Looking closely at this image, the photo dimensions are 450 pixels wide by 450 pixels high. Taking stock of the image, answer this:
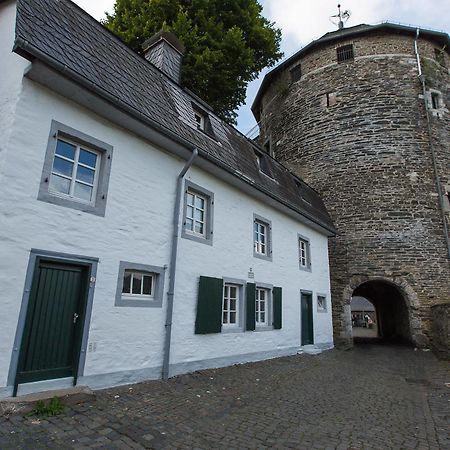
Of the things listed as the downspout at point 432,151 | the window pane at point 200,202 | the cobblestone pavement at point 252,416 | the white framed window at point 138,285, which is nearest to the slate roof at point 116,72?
the window pane at point 200,202

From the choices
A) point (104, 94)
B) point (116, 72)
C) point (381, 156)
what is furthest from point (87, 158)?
point (381, 156)

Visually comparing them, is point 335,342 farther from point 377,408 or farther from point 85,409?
point 85,409

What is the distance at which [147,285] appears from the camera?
629cm

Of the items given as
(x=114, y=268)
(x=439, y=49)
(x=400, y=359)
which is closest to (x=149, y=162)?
(x=114, y=268)

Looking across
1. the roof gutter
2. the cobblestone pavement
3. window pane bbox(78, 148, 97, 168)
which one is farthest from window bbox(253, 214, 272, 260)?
window pane bbox(78, 148, 97, 168)

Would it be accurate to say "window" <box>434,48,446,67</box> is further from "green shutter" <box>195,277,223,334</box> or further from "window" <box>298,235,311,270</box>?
"green shutter" <box>195,277,223,334</box>

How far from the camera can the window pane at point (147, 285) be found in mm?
6230

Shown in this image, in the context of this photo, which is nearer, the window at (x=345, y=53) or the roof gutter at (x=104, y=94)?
the roof gutter at (x=104, y=94)

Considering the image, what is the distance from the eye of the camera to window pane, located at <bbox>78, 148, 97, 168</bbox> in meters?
5.64

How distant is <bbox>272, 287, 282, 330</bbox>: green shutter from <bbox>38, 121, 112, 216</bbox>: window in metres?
5.84

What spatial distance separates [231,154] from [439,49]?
15.1 m

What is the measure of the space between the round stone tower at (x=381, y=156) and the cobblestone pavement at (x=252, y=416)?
7.06 metres

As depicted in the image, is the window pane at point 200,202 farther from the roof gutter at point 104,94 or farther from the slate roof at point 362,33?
the slate roof at point 362,33

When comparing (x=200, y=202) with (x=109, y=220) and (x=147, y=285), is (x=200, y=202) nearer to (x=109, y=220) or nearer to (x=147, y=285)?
(x=147, y=285)
